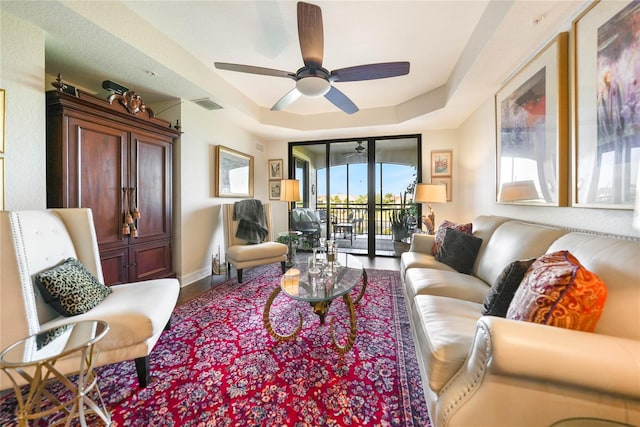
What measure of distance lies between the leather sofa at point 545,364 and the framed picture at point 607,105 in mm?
360

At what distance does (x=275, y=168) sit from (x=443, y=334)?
431 cm

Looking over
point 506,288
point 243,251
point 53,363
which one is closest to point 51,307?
point 53,363

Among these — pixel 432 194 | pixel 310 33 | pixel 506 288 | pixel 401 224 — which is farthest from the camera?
pixel 401 224

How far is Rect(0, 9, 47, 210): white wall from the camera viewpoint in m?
1.57

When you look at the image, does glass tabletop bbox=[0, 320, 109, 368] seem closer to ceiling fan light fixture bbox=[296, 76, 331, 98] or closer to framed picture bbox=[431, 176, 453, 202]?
ceiling fan light fixture bbox=[296, 76, 331, 98]

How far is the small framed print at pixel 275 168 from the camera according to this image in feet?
15.8

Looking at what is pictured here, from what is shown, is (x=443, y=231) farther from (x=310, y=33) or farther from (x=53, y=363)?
(x=53, y=363)

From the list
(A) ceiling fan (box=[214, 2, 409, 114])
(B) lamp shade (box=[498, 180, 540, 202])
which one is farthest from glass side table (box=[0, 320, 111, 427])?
(B) lamp shade (box=[498, 180, 540, 202])

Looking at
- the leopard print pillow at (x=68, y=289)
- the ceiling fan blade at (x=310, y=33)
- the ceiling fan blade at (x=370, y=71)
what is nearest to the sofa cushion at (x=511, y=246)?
the ceiling fan blade at (x=370, y=71)

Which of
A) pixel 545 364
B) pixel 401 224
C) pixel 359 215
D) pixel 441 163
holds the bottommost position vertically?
pixel 545 364

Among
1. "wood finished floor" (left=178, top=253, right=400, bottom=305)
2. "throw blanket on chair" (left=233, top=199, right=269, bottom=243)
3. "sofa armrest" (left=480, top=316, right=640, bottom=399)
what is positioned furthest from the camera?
"throw blanket on chair" (left=233, top=199, right=269, bottom=243)

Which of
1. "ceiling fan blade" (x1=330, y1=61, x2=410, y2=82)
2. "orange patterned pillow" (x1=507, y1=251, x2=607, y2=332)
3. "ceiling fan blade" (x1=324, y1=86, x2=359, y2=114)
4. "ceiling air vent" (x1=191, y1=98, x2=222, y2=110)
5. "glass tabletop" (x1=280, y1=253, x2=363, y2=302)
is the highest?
"ceiling air vent" (x1=191, y1=98, x2=222, y2=110)

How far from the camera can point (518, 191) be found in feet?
7.00

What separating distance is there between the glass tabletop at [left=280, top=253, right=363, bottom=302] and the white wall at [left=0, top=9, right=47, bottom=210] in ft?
6.32
